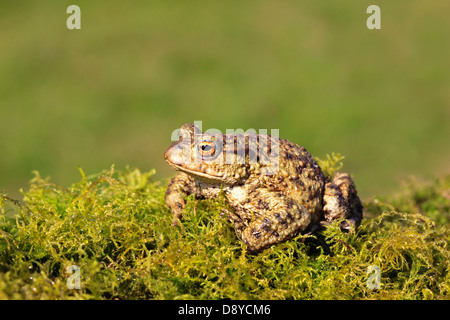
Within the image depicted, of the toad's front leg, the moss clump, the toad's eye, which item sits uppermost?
the toad's eye

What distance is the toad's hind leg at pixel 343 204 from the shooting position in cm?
349

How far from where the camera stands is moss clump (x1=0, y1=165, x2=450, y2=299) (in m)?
2.71

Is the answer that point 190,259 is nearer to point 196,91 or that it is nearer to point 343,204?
point 343,204

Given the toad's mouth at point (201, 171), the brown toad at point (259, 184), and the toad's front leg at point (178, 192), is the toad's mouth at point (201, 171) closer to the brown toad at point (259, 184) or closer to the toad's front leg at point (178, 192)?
the brown toad at point (259, 184)

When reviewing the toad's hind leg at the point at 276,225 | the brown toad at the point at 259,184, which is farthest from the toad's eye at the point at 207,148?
the toad's hind leg at the point at 276,225

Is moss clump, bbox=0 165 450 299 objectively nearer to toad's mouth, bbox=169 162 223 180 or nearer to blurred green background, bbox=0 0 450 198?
toad's mouth, bbox=169 162 223 180

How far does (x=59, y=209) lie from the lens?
361 centimetres

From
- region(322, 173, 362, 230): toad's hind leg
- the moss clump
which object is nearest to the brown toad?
region(322, 173, 362, 230): toad's hind leg

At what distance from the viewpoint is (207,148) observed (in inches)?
130

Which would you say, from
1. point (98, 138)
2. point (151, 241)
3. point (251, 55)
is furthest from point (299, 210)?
point (251, 55)

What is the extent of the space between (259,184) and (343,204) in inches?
26.6

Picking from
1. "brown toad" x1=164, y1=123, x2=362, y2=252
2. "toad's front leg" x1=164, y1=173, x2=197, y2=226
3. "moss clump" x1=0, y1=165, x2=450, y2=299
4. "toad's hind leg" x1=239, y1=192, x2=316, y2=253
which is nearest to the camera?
"moss clump" x1=0, y1=165, x2=450, y2=299

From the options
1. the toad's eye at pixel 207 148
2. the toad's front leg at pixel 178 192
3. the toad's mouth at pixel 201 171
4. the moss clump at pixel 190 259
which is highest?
the toad's eye at pixel 207 148

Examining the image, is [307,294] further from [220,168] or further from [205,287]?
[220,168]
